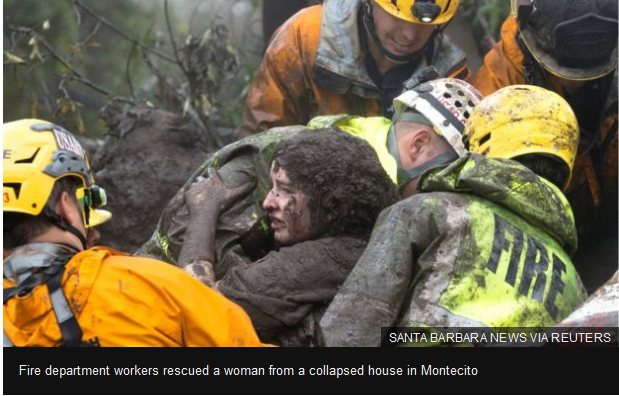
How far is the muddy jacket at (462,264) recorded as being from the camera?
3.87 metres

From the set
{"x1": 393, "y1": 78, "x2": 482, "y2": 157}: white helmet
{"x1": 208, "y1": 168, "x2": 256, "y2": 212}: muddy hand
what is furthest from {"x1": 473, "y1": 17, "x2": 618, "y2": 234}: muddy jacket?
{"x1": 208, "y1": 168, "x2": 256, "y2": 212}: muddy hand

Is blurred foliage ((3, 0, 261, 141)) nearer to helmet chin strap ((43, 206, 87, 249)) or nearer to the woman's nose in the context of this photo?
the woman's nose

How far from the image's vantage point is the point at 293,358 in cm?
374

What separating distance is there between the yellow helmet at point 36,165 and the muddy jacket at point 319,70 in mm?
2669

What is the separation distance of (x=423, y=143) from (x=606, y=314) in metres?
1.31

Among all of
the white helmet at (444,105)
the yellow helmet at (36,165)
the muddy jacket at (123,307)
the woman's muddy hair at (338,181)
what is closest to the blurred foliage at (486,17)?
the white helmet at (444,105)

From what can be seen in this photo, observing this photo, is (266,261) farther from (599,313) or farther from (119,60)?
(119,60)

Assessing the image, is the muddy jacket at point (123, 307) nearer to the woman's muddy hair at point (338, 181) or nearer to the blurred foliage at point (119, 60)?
the woman's muddy hair at point (338, 181)

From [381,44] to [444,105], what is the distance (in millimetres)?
1701

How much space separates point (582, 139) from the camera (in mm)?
6016

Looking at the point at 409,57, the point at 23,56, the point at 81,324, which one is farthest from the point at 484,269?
the point at 23,56

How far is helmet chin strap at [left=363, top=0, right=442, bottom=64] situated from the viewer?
6.41 meters

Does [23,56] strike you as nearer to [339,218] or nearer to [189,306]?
[339,218]

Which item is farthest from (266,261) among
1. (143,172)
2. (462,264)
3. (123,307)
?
(143,172)
